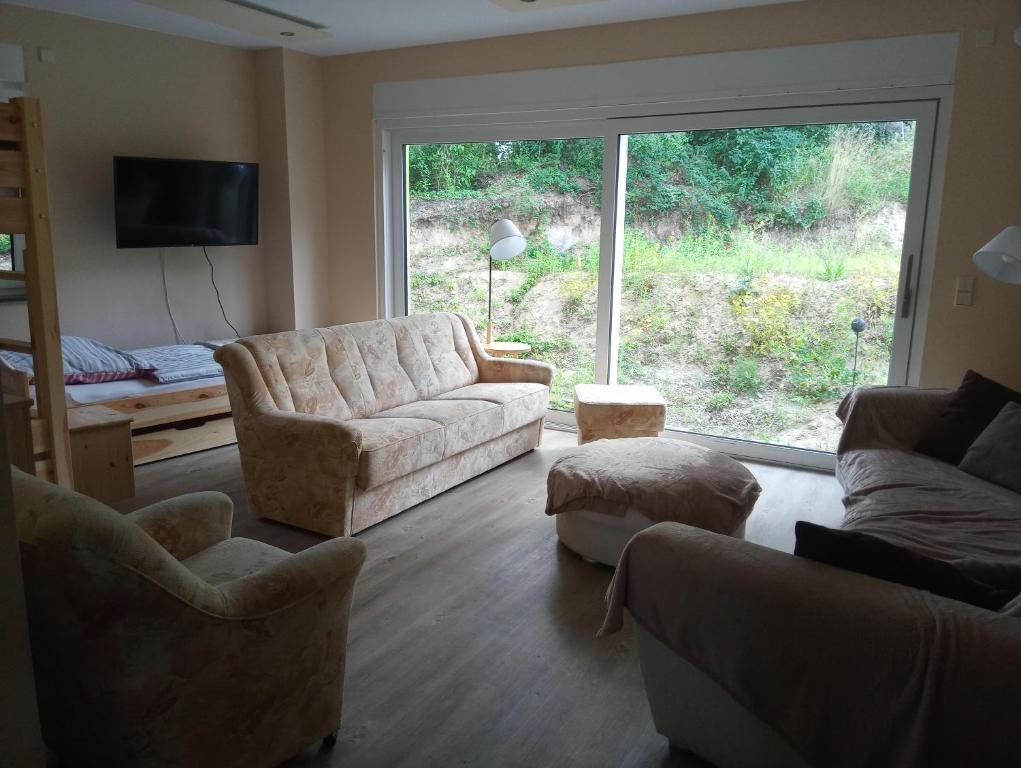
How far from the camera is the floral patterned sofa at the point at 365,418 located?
3555 mm

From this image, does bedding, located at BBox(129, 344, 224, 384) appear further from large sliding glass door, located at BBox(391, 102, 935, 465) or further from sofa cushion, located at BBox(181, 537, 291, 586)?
sofa cushion, located at BBox(181, 537, 291, 586)

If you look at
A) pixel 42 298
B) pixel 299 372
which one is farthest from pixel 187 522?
pixel 299 372

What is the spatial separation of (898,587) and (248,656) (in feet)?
4.76

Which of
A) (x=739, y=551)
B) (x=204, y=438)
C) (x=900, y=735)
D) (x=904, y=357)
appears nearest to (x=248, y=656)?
(x=739, y=551)

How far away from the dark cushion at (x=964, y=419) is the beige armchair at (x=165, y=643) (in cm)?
280

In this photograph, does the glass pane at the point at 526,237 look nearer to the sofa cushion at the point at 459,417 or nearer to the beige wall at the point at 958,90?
the beige wall at the point at 958,90

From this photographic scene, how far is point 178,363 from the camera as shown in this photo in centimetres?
517

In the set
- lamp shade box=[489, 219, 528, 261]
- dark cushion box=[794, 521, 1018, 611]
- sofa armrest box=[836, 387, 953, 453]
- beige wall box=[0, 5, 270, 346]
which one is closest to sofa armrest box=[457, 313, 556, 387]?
lamp shade box=[489, 219, 528, 261]

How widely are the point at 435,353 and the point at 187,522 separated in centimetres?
268

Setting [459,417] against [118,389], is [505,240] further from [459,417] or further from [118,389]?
[118,389]

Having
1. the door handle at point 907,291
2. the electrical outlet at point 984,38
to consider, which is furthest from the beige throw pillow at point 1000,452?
the electrical outlet at point 984,38

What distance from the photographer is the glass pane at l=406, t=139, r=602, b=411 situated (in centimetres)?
544

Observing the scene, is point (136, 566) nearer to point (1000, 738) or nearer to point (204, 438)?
point (1000, 738)

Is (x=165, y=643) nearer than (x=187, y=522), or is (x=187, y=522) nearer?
(x=165, y=643)
